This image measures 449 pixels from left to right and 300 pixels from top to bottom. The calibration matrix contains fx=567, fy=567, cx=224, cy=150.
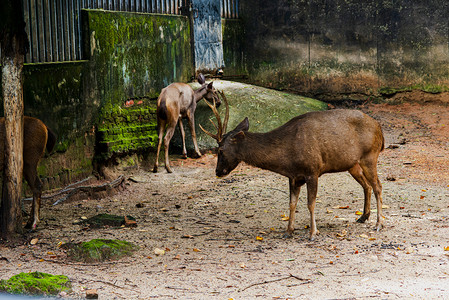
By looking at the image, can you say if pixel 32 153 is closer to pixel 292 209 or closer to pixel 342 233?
pixel 292 209

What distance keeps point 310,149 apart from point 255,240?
1147 mm

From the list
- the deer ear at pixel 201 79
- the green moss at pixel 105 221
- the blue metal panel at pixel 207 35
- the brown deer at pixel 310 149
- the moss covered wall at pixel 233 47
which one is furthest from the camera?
the moss covered wall at pixel 233 47

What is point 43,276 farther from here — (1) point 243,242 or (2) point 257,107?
(2) point 257,107

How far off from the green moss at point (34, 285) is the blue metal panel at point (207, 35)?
8.71 m

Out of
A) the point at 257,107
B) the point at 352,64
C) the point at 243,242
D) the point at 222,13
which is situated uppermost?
the point at 222,13

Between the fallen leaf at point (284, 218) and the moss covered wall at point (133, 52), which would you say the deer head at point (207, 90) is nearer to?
the moss covered wall at point (133, 52)

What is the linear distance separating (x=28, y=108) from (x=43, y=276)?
3947mm

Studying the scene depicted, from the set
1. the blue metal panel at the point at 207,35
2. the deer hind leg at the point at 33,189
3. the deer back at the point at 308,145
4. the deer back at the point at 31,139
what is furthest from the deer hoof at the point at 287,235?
the blue metal panel at the point at 207,35

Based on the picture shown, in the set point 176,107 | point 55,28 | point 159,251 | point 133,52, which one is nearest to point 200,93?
point 176,107

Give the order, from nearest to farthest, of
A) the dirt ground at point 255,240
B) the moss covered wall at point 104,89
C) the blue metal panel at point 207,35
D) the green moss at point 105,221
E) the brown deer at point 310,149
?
1. the dirt ground at point 255,240
2. the brown deer at point 310,149
3. the green moss at point 105,221
4. the moss covered wall at point 104,89
5. the blue metal panel at point 207,35

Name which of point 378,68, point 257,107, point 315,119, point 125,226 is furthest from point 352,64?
point 125,226

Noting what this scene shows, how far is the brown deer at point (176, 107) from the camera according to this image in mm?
10289

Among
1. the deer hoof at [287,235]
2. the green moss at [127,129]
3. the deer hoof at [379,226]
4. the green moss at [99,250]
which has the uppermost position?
the green moss at [127,129]

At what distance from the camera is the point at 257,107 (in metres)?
12.0
